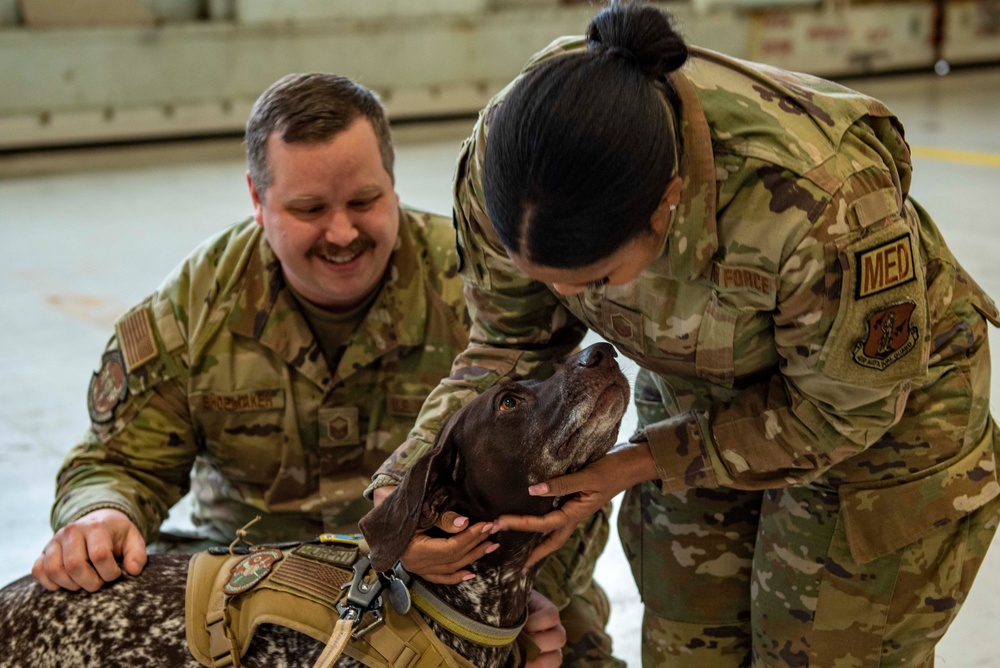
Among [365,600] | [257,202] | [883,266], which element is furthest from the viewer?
[257,202]

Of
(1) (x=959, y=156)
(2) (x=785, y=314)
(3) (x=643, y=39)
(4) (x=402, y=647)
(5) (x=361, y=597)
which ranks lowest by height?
(1) (x=959, y=156)

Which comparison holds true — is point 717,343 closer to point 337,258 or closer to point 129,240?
point 337,258

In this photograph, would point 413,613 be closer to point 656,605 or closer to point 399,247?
point 656,605

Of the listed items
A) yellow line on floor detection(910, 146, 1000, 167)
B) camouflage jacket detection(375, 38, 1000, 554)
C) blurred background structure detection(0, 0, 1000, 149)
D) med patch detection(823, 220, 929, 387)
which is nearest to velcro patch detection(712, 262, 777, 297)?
camouflage jacket detection(375, 38, 1000, 554)

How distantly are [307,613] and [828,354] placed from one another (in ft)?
3.40

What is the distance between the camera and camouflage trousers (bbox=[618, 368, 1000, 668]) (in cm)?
193

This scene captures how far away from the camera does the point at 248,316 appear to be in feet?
8.23

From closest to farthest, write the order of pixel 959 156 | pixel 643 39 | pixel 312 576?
pixel 643 39 → pixel 312 576 → pixel 959 156

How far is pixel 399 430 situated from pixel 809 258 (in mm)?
1252

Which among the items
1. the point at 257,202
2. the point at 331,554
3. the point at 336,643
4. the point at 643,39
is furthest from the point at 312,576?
the point at 643,39

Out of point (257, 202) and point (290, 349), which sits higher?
point (257, 202)

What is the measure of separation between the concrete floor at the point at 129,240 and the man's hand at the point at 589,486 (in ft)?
0.68

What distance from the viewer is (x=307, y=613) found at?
196cm

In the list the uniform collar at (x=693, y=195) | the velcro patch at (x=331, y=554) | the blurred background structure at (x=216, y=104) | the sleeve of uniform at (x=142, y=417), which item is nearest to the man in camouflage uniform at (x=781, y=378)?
the uniform collar at (x=693, y=195)
